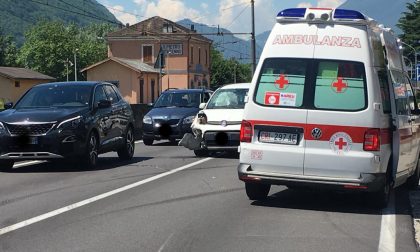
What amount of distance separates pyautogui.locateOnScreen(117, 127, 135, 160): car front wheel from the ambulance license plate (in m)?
6.53

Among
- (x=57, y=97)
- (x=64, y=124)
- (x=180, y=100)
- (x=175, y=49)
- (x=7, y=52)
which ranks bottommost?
(x=64, y=124)

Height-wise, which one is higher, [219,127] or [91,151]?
[219,127]

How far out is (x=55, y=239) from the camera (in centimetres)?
680

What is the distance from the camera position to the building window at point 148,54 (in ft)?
257

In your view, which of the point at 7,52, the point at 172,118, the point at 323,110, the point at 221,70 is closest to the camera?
the point at 323,110

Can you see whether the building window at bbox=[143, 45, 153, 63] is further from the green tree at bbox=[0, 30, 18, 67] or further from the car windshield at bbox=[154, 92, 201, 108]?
the car windshield at bbox=[154, 92, 201, 108]

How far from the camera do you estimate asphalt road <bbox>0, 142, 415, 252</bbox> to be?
6707 mm

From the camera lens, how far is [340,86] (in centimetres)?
836

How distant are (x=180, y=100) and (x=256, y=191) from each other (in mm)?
11263

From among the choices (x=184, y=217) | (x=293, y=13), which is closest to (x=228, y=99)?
(x=293, y=13)

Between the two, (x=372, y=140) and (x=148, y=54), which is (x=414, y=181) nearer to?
(x=372, y=140)

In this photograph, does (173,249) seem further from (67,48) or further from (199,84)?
Answer: (67,48)

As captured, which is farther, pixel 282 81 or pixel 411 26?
pixel 411 26

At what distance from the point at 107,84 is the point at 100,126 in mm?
1697
